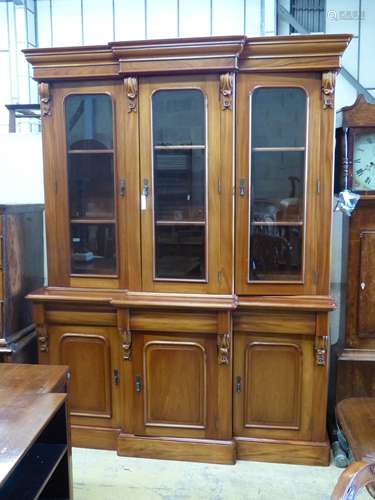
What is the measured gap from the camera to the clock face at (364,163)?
245 centimetres

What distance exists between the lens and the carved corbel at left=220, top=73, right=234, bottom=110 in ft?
7.29

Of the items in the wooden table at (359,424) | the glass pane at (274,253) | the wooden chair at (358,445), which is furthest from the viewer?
the glass pane at (274,253)

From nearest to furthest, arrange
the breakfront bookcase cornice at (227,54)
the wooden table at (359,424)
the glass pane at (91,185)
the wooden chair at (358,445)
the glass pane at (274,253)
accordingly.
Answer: the wooden chair at (358,445) < the wooden table at (359,424) < the breakfront bookcase cornice at (227,54) < the glass pane at (274,253) < the glass pane at (91,185)

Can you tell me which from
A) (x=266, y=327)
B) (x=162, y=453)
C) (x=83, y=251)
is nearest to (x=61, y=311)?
(x=83, y=251)

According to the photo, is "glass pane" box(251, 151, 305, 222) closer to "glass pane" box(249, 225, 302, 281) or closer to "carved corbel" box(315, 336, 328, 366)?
"glass pane" box(249, 225, 302, 281)

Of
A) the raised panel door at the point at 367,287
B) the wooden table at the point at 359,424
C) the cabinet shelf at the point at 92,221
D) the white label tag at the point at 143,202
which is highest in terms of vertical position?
the white label tag at the point at 143,202

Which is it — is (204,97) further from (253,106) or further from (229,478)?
(229,478)

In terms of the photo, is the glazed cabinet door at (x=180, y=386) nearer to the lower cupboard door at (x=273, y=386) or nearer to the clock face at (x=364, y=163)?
the lower cupboard door at (x=273, y=386)

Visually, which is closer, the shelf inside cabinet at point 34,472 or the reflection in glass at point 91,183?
the shelf inside cabinet at point 34,472

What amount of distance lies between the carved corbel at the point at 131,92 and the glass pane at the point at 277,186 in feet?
2.20

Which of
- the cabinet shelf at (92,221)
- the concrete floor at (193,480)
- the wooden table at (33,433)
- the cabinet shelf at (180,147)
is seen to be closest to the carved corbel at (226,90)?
the cabinet shelf at (180,147)

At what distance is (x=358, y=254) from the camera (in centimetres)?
249

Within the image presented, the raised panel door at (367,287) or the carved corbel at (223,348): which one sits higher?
the raised panel door at (367,287)

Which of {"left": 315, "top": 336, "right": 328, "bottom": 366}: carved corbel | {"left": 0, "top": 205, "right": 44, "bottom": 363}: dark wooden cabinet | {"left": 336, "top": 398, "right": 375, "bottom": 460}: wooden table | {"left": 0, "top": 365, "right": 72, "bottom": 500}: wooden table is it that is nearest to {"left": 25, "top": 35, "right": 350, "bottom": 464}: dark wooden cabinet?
{"left": 315, "top": 336, "right": 328, "bottom": 366}: carved corbel
